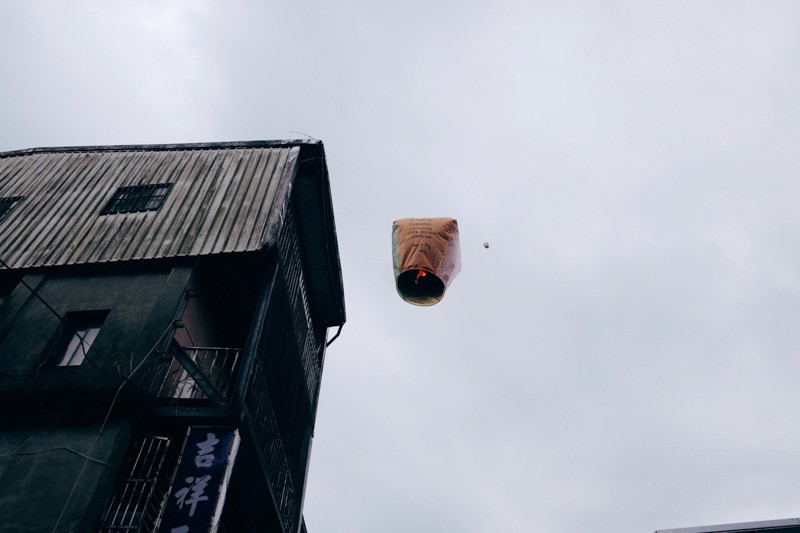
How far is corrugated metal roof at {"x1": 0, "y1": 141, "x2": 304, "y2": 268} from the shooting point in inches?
438

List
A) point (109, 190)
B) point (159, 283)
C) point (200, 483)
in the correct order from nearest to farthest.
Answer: point (200, 483), point (159, 283), point (109, 190)

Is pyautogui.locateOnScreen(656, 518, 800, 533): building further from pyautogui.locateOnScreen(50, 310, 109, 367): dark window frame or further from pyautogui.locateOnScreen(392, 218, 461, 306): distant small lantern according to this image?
pyautogui.locateOnScreen(50, 310, 109, 367): dark window frame

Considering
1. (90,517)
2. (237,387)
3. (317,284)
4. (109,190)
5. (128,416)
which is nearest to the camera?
(90,517)

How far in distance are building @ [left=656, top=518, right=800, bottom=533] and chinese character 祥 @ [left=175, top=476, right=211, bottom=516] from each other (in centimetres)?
908

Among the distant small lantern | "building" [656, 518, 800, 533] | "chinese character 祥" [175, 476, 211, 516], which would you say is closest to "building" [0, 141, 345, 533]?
"chinese character 祥" [175, 476, 211, 516]

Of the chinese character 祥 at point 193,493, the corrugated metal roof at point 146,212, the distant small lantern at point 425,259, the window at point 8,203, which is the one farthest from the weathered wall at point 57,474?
the window at point 8,203

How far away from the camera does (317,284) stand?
15453 mm

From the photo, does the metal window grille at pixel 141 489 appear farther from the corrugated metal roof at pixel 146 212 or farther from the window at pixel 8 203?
the window at pixel 8 203

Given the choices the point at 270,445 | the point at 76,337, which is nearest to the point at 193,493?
A: the point at 270,445

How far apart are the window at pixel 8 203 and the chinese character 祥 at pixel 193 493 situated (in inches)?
380

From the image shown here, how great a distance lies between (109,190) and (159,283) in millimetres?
4568

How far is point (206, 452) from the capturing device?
26.2ft

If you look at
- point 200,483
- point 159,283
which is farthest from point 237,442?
point 159,283

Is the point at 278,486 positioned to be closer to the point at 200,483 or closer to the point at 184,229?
the point at 200,483
